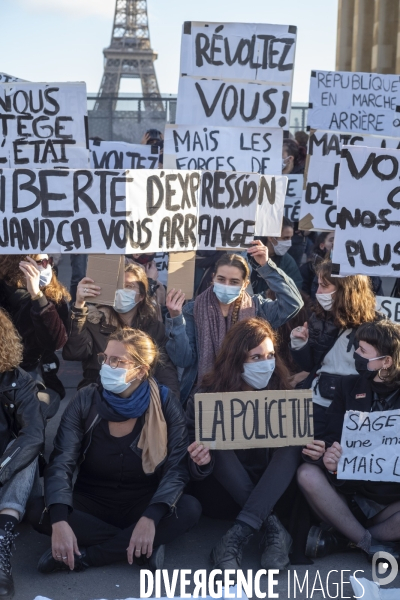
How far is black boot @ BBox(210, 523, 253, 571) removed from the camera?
13.4 ft

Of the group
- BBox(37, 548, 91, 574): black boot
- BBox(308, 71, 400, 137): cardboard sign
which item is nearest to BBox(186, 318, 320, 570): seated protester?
BBox(37, 548, 91, 574): black boot

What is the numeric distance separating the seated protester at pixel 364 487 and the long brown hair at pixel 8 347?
A: 1639 millimetres

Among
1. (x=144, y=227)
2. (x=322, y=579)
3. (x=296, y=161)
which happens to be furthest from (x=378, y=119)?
(x=322, y=579)

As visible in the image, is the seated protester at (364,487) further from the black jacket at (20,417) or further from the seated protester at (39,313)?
the seated protester at (39,313)

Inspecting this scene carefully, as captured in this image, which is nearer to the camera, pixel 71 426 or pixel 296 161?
pixel 71 426

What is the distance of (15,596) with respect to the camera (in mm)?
3857

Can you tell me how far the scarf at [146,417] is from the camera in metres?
4.26

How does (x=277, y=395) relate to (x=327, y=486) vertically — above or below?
above

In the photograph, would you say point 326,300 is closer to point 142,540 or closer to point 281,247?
point 142,540

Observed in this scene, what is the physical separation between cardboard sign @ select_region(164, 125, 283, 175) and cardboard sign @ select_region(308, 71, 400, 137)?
206 cm

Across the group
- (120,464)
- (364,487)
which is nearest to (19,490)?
(120,464)

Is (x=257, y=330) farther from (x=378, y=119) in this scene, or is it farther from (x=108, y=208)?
(x=378, y=119)

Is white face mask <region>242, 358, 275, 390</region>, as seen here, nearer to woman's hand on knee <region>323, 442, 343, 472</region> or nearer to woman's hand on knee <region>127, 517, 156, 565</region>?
woman's hand on knee <region>323, 442, 343, 472</region>

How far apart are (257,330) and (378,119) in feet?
16.3
